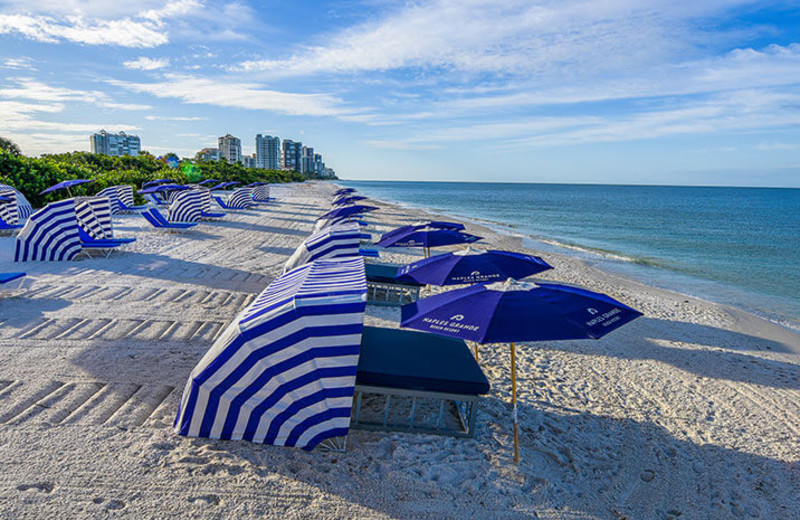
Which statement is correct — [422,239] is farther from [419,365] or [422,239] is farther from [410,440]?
[410,440]

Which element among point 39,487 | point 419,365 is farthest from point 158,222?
point 419,365

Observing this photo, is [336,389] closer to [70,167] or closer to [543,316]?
[543,316]

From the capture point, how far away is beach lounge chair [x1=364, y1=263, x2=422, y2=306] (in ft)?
26.2

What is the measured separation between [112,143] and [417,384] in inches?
7676

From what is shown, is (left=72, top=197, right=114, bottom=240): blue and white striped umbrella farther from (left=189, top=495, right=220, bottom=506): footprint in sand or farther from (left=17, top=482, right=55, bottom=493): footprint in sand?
(left=189, top=495, right=220, bottom=506): footprint in sand

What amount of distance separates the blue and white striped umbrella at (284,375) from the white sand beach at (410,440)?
17 centimetres

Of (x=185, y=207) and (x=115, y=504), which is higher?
(x=185, y=207)

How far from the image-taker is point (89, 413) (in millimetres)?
3947

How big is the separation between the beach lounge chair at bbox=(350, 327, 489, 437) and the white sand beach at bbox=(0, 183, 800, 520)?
0.65 ft

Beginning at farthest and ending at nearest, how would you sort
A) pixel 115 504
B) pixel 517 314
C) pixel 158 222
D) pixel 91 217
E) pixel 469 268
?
pixel 158 222
pixel 91 217
pixel 469 268
pixel 517 314
pixel 115 504

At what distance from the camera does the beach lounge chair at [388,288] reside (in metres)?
7.97

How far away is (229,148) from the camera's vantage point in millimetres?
161375

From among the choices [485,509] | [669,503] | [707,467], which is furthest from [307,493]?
[707,467]

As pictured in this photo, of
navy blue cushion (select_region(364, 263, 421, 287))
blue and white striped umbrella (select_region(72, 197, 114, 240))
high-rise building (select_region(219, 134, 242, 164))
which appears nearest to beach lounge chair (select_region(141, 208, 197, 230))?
blue and white striped umbrella (select_region(72, 197, 114, 240))
